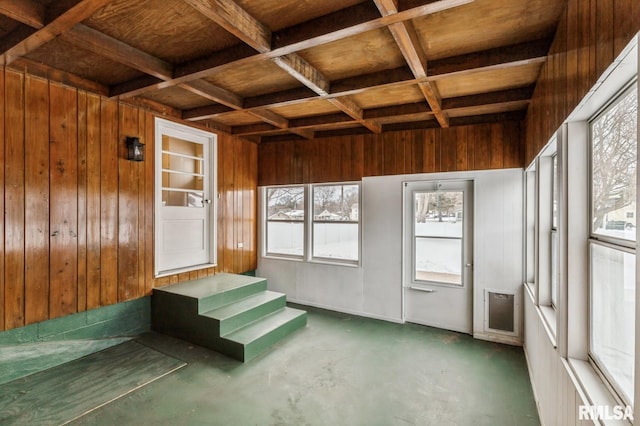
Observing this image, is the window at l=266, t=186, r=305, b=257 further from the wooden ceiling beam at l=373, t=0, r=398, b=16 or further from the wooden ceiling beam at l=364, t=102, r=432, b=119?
the wooden ceiling beam at l=373, t=0, r=398, b=16

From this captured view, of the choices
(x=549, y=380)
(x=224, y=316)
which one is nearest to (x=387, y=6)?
(x=549, y=380)

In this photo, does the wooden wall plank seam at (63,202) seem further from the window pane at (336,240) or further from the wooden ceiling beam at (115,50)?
the window pane at (336,240)

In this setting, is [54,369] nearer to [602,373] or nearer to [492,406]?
[492,406]

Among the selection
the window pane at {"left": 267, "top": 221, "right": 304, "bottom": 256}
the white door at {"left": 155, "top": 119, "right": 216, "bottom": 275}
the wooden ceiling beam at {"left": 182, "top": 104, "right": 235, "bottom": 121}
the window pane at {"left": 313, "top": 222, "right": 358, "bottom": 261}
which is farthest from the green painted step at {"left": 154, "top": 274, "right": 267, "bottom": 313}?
the wooden ceiling beam at {"left": 182, "top": 104, "right": 235, "bottom": 121}

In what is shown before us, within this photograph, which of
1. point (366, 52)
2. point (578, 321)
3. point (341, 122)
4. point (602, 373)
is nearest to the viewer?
point (602, 373)

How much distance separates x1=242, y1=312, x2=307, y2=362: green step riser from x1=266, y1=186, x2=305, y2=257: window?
1401 mm

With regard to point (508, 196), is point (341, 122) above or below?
above

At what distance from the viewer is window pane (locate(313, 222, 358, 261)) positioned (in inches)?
190

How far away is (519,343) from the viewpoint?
11.9 feet

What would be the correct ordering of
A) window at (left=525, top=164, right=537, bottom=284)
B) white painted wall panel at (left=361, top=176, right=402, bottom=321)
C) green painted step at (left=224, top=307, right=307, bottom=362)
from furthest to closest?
white painted wall panel at (left=361, top=176, right=402, bottom=321) → window at (left=525, top=164, right=537, bottom=284) → green painted step at (left=224, top=307, right=307, bottom=362)

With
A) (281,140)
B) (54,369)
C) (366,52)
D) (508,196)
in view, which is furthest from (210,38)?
(508,196)

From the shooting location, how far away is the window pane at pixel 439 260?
409 centimetres

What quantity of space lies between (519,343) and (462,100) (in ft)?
9.45

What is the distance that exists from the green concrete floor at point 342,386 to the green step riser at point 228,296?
1.51ft
